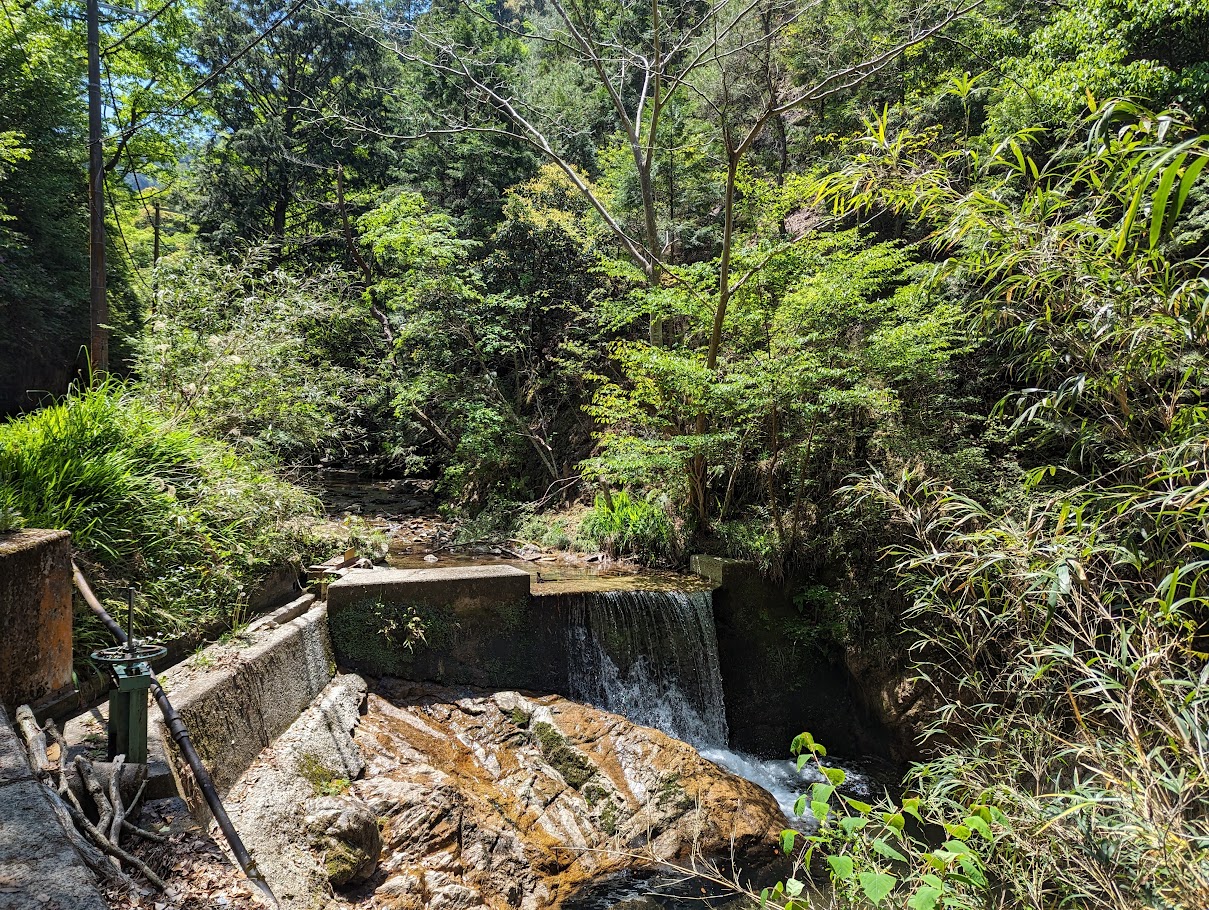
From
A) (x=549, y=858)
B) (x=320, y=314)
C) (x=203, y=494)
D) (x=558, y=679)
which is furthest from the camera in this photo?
(x=320, y=314)

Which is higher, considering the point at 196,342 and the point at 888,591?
the point at 196,342

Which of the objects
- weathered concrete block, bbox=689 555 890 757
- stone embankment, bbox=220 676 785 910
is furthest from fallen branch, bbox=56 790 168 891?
weathered concrete block, bbox=689 555 890 757

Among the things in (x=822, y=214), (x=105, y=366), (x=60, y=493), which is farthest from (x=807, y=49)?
(x=60, y=493)

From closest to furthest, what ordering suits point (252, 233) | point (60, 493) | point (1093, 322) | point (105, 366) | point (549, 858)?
point (1093, 322) → point (60, 493) → point (549, 858) → point (105, 366) → point (252, 233)

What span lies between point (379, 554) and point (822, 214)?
33.3 ft

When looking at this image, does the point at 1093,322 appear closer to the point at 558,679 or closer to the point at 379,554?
the point at 558,679

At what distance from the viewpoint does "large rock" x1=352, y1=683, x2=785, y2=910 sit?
13.1ft

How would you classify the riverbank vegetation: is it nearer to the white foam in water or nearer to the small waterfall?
the white foam in water

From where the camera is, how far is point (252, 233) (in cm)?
1683

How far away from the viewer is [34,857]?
159 centimetres

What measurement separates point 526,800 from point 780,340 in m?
5.08

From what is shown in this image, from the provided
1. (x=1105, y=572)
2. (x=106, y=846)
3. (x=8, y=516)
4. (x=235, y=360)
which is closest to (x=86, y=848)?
(x=106, y=846)

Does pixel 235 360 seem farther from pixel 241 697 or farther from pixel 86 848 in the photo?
pixel 86 848

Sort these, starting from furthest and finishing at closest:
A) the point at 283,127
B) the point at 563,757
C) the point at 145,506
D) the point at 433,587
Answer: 1. the point at 283,127
2. the point at 433,587
3. the point at 563,757
4. the point at 145,506
